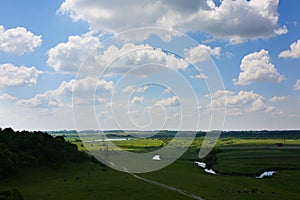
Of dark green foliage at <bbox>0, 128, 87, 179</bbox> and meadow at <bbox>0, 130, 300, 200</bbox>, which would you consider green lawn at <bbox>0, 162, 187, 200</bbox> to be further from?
dark green foliage at <bbox>0, 128, 87, 179</bbox>

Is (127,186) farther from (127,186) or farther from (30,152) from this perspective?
(30,152)

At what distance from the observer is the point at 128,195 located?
191 ft

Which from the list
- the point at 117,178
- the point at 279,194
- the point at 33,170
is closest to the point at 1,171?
the point at 33,170

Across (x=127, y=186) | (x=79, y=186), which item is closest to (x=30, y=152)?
(x=79, y=186)

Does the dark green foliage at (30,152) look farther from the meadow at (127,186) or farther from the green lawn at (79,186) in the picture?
the green lawn at (79,186)

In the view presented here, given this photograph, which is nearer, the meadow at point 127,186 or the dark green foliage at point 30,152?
the meadow at point 127,186

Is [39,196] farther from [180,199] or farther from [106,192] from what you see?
[180,199]

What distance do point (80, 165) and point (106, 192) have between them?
39227 millimetres

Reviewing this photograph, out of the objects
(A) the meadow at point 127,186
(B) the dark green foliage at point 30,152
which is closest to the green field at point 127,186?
(A) the meadow at point 127,186

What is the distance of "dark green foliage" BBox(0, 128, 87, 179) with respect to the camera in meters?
73.8

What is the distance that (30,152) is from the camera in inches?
3469

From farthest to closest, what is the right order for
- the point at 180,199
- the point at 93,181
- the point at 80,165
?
the point at 80,165, the point at 93,181, the point at 180,199

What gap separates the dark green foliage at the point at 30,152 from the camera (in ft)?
242

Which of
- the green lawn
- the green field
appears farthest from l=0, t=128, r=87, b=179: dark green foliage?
the green lawn
